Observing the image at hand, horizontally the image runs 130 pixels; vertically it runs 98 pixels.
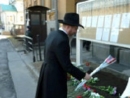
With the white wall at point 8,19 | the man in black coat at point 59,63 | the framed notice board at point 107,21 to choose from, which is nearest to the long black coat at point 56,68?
the man in black coat at point 59,63

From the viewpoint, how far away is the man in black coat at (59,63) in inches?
109

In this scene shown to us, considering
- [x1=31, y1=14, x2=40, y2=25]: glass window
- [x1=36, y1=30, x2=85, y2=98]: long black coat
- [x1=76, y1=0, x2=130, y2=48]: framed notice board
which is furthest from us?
[x1=31, y1=14, x2=40, y2=25]: glass window

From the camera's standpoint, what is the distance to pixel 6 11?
160 feet

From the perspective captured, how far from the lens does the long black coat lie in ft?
9.03

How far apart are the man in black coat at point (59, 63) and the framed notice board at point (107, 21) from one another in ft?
4.53

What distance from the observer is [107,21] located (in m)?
4.45

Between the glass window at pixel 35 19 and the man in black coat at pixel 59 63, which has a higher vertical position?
the glass window at pixel 35 19

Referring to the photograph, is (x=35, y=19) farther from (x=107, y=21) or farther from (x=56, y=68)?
(x=56, y=68)

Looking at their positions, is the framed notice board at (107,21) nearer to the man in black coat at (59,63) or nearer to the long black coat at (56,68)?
the man in black coat at (59,63)

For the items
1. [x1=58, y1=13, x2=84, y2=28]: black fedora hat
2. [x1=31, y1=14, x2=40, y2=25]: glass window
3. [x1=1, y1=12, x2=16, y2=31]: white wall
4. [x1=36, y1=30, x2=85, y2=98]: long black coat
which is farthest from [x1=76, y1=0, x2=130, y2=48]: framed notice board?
[x1=1, y1=12, x2=16, y2=31]: white wall

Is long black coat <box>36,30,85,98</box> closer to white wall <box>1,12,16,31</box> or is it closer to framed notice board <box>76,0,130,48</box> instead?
framed notice board <box>76,0,130,48</box>

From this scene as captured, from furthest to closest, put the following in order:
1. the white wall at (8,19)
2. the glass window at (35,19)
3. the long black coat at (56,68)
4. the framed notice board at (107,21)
Answer: the white wall at (8,19)
the glass window at (35,19)
the framed notice board at (107,21)
the long black coat at (56,68)

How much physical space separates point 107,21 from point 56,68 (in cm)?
200

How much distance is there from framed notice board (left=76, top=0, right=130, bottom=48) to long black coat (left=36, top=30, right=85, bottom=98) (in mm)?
1548
